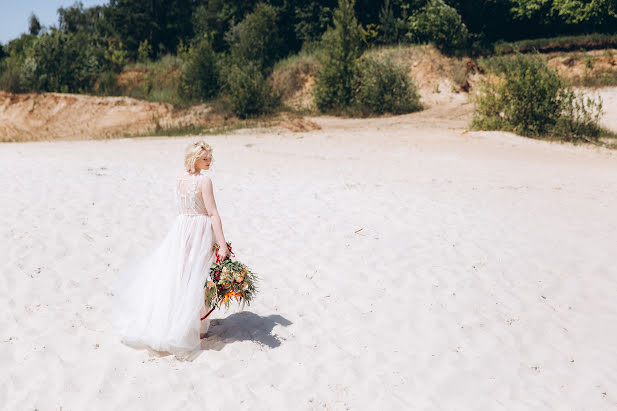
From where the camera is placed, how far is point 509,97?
17172 millimetres

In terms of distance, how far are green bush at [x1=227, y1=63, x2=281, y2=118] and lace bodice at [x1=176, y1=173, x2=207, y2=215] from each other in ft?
65.7

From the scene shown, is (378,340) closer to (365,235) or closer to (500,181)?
(365,235)

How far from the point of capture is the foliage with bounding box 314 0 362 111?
→ 24.7 m

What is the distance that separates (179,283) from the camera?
4.66 meters

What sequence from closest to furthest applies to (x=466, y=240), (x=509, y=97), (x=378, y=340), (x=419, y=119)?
(x=378, y=340)
(x=466, y=240)
(x=509, y=97)
(x=419, y=119)

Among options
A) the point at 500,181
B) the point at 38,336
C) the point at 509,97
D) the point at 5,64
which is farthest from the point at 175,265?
the point at 5,64

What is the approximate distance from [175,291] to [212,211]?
2.44ft

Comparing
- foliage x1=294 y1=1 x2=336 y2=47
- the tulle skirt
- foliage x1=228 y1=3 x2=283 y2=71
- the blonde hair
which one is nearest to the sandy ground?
the tulle skirt

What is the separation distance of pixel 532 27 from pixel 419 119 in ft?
46.4

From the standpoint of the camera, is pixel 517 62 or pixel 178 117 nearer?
pixel 517 62

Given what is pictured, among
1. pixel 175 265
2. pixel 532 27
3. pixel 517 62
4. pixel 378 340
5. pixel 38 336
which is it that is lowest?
pixel 378 340

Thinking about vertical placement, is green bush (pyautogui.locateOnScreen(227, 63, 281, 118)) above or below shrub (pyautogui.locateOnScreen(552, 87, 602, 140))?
above

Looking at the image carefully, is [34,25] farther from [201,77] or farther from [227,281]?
[227,281]

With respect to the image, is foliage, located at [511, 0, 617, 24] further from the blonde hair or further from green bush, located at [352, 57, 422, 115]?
the blonde hair
